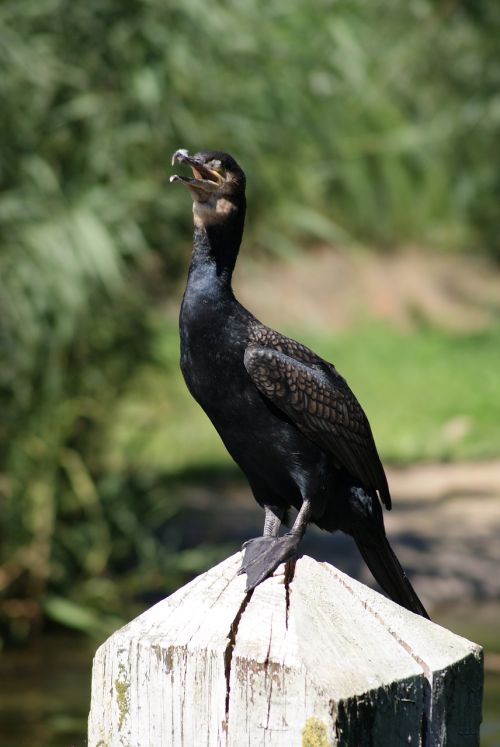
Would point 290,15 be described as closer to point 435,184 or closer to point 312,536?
point 312,536

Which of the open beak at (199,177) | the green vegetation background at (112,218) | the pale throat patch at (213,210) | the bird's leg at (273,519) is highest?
the green vegetation background at (112,218)

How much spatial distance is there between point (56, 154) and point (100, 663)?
468 centimetres

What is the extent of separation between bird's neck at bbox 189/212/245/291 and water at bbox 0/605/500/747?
2.49 meters

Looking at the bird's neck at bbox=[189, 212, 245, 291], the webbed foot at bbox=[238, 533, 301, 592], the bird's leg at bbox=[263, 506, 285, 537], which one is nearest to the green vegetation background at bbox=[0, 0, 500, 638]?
the bird's leg at bbox=[263, 506, 285, 537]

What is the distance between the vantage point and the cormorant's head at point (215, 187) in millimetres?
2615

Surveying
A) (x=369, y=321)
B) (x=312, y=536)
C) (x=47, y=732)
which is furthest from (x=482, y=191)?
(x=47, y=732)

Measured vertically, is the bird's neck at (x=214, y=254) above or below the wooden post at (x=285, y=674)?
above

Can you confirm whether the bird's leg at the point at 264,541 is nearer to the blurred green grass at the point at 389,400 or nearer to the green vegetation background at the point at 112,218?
the green vegetation background at the point at 112,218

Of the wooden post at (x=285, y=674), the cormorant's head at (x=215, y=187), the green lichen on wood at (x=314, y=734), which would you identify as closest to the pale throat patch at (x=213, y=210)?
the cormorant's head at (x=215, y=187)

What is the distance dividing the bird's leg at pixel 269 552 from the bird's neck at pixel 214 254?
513mm

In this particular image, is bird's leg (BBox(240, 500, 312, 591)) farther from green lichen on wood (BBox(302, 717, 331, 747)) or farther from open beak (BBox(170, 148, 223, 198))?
open beak (BBox(170, 148, 223, 198))

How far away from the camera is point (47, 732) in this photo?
205 inches

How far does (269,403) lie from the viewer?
9.07 ft

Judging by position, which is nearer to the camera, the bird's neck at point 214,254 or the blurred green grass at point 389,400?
the bird's neck at point 214,254
